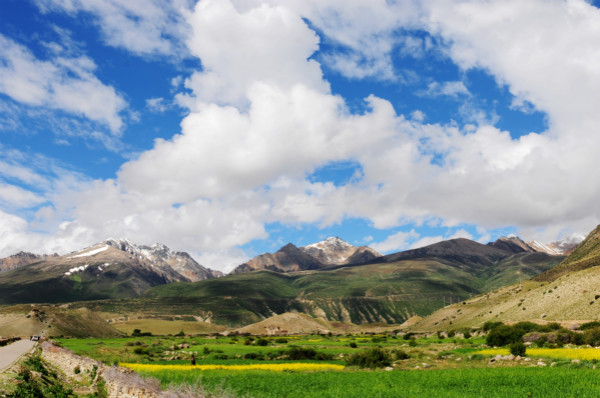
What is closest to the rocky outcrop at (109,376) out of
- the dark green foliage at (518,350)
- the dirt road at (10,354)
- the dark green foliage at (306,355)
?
the dirt road at (10,354)

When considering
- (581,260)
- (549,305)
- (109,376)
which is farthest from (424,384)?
(581,260)

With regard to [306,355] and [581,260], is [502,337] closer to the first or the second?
[306,355]

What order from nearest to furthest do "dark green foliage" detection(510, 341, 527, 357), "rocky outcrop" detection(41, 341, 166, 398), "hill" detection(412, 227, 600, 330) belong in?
1. "rocky outcrop" detection(41, 341, 166, 398)
2. "dark green foliage" detection(510, 341, 527, 357)
3. "hill" detection(412, 227, 600, 330)

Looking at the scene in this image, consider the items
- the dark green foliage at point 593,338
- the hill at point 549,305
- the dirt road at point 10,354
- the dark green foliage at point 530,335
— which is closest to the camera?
the dirt road at point 10,354

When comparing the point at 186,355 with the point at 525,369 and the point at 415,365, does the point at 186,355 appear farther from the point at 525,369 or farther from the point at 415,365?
the point at 525,369

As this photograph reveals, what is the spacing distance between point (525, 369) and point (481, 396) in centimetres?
1073

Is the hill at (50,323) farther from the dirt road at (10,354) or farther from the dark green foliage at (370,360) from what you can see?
the dark green foliage at (370,360)

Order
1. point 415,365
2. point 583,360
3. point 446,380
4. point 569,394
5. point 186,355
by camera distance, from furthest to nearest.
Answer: point 186,355, point 415,365, point 583,360, point 446,380, point 569,394

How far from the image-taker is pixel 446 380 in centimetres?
3092

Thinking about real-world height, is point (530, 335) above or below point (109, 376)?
below

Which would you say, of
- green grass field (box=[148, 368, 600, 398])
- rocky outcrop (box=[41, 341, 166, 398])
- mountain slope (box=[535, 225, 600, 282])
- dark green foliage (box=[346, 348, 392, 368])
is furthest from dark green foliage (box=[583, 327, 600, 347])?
mountain slope (box=[535, 225, 600, 282])

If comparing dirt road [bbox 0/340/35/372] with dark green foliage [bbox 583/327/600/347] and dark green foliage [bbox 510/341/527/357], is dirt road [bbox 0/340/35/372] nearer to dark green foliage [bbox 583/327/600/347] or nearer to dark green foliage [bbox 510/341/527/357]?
dark green foliage [bbox 510/341/527/357]

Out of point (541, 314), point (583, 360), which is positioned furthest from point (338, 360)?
point (541, 314)

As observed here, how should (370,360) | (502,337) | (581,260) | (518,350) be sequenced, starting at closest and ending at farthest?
(518,350), (370,360), (502,337), (581,260)
